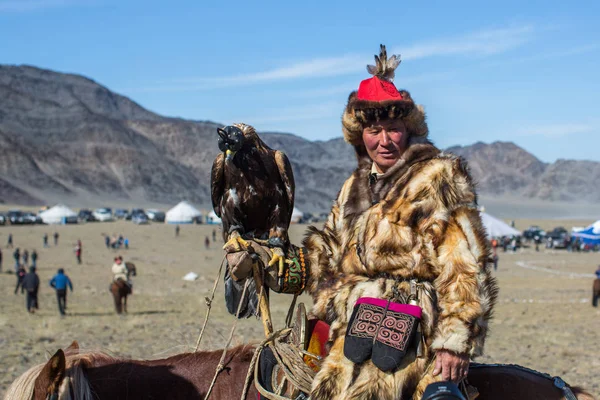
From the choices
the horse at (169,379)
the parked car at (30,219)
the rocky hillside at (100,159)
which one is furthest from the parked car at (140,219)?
the horse at (169,379)

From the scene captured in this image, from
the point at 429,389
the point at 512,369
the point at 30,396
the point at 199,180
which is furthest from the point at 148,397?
the point at 199,180

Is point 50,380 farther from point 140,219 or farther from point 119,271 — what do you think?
point 140,219

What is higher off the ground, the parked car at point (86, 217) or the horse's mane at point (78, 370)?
the horse's mane at point (78, 370)

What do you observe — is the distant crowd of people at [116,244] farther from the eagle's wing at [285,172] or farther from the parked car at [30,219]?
the eagle's wing at [285,172]

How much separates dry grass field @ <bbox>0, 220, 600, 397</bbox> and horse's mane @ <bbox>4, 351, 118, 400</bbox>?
1.94 ft

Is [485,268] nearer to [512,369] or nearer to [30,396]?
[512,369]

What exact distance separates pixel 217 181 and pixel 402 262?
1.42m

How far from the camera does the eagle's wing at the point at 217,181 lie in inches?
160

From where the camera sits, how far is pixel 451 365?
290cm

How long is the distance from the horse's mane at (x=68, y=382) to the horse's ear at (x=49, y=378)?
3 centimetres

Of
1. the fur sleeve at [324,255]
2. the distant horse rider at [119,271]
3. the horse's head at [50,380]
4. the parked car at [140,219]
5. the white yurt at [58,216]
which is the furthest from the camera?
the parked car at [140,219]

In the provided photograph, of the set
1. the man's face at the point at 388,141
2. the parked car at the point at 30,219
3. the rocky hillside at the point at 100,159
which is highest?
the rocky hillside at the point at 100,159

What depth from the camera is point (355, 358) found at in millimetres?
3070

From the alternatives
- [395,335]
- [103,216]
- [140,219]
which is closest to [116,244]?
[140,219]
